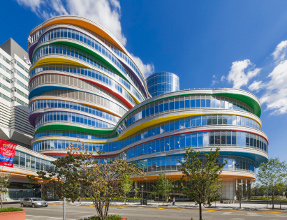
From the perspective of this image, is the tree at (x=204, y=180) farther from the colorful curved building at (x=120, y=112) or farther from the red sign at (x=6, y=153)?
the colorful curved building at (x=120, y=112)

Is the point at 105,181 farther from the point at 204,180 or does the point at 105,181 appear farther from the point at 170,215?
the point at 170,215

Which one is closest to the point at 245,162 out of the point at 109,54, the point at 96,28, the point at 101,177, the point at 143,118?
the point at 143,118

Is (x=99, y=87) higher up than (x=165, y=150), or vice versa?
(x=99, y=87)

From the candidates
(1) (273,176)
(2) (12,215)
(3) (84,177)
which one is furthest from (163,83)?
(3) (84,177)

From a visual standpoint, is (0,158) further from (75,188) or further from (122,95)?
(122,95)

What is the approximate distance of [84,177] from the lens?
38.4 feet

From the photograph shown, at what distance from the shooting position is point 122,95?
264 ft

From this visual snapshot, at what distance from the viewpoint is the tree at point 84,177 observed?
1134 centimetres

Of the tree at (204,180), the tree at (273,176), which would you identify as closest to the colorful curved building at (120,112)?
the tree at (273,176)

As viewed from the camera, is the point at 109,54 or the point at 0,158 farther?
the point at 109,54

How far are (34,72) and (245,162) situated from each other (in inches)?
2726

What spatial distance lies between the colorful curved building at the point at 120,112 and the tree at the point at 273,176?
328 inches

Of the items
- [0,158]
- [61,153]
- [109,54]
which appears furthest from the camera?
[109,54]

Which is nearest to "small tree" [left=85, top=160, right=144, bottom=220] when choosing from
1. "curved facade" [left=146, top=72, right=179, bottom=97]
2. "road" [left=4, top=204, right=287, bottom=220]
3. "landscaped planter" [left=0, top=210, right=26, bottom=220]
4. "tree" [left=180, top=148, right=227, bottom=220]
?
"tree" [left=180, top=148, right=227, bottom=220]
